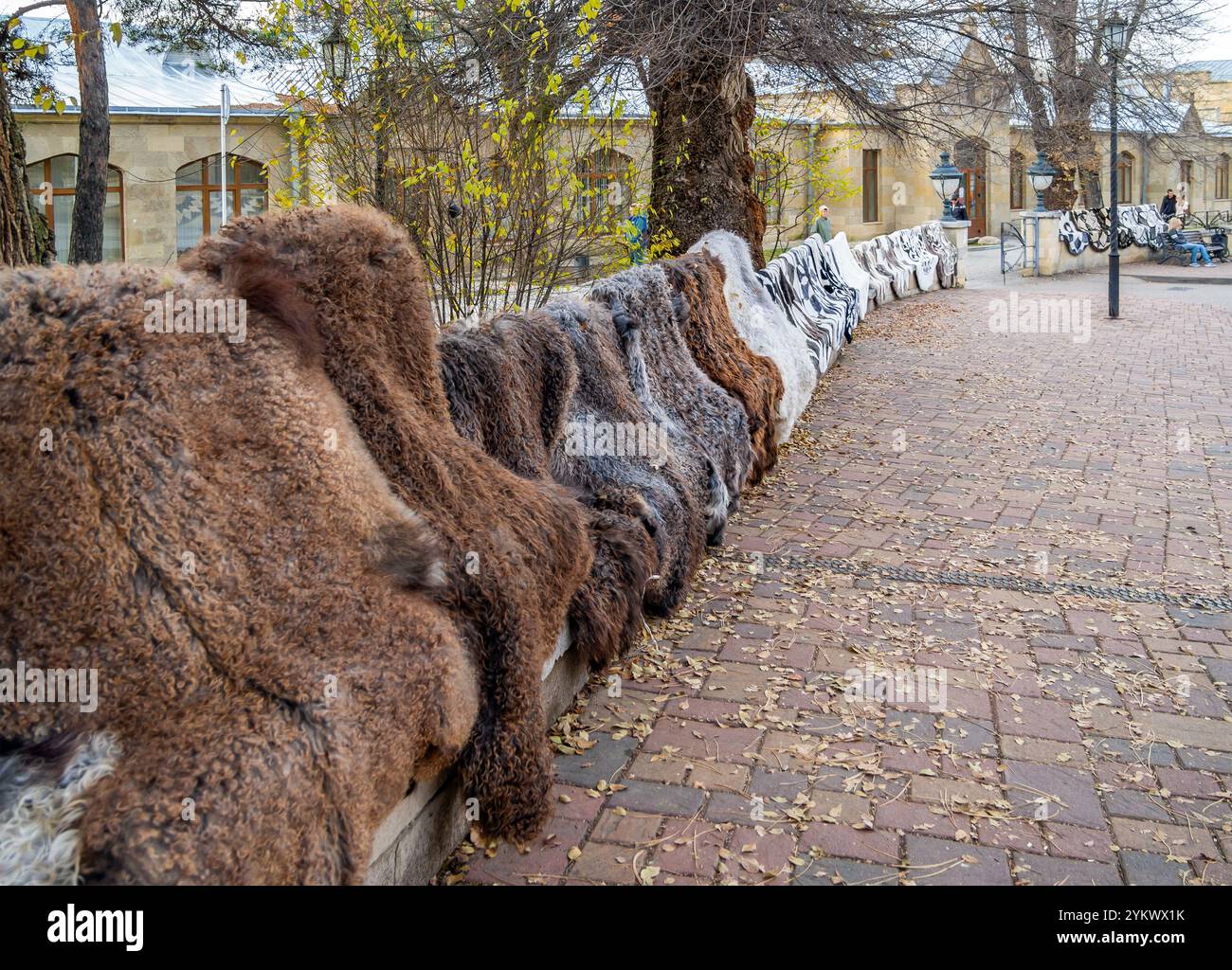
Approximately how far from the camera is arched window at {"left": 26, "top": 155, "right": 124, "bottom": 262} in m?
22.8

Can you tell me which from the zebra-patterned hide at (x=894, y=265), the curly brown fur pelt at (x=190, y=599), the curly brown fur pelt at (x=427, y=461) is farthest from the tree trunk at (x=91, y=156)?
the zebra-patterned hide at (x=894, y=265)

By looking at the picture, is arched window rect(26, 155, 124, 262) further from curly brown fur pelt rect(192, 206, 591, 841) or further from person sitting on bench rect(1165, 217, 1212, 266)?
person sitting on bench rect(1165, 217, 1212, 266)

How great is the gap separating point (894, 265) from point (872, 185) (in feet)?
59.9

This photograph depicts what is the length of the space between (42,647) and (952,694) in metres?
3.08

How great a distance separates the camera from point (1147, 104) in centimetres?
1299

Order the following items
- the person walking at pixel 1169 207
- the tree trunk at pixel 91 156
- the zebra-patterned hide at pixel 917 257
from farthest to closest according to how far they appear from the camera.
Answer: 1. the person walking at pixel 1169 207
2. the zebra-patterned hide at pixel 917 257
3. the tree trunk at pixel 91 156

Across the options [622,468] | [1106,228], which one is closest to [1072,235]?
[1106,228]

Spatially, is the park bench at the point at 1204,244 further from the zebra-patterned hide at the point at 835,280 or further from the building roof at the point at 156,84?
the building roof at the point at 156,84

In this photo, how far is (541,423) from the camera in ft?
13.5

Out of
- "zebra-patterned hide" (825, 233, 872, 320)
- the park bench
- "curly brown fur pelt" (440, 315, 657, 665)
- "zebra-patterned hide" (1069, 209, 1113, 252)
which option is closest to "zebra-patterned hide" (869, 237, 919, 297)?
"zebra-patterned hide" (825, 233, 872, 320)

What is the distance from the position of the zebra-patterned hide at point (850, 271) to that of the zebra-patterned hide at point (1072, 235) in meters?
9.71

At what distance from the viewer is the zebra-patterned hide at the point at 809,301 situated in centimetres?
984

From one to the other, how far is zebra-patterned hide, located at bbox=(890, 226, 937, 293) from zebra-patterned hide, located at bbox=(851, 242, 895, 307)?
1.32 metres

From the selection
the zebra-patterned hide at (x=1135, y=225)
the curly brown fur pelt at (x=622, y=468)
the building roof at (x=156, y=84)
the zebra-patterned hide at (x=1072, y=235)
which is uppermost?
the building roof at (x=156, y=84)
